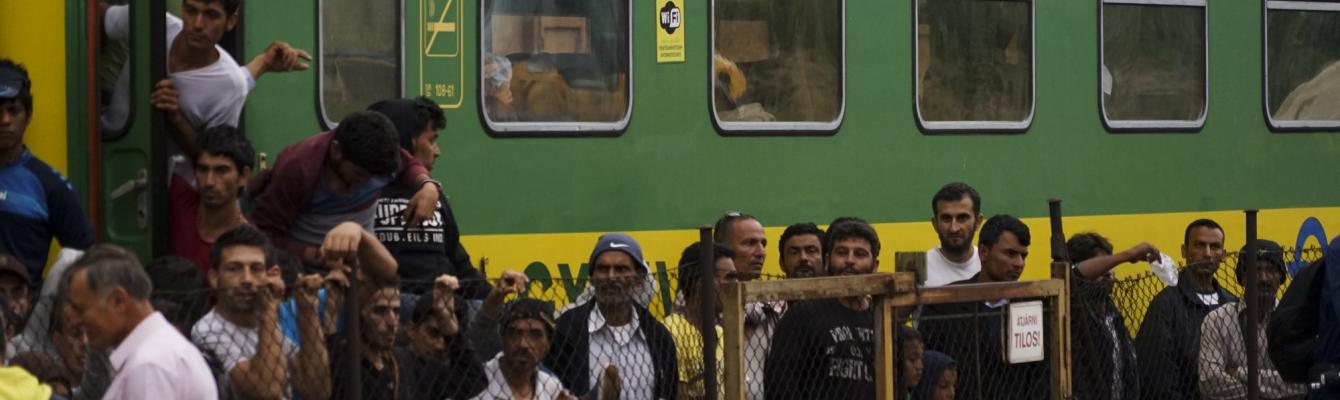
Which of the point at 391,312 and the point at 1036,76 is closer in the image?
the point at 391,312

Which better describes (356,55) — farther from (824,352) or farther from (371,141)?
(824,352)

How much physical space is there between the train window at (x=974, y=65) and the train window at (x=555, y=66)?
5.61 feet

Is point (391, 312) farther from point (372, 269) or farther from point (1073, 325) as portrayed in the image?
point (1073, 325)

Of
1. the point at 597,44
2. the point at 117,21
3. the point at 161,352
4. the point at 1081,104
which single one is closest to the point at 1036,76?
the point at 1081,104

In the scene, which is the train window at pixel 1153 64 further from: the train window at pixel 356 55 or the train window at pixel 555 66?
the train window at pixel 356 55

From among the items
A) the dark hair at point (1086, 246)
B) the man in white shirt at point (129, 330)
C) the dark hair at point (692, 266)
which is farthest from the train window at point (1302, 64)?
the man in white shirt at point (129, 330)

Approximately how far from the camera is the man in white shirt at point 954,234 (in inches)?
365

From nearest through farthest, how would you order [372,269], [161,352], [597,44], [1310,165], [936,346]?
1. [161,352]
2. [372,269]
3. [936,346]
4. [597,44]
5. [1310,165]

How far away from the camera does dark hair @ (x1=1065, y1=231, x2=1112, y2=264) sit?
31.9ft

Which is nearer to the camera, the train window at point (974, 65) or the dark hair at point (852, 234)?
the dark hair at point (852, 234)

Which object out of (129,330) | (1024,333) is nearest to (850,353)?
(1024,333)

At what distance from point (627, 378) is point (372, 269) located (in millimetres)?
1087

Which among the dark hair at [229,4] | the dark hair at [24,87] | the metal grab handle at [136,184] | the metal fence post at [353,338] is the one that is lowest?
the metal fence post at [353,338]

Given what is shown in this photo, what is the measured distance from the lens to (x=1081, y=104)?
10.7m
